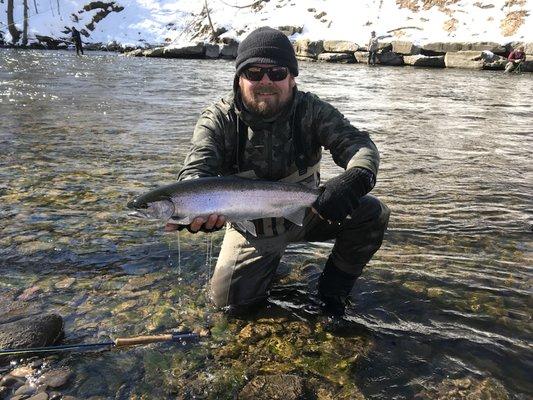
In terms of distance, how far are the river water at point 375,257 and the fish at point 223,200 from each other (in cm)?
104

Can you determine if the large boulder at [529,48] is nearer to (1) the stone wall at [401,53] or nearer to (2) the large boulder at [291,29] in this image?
(1) the stone wall at [401,53]

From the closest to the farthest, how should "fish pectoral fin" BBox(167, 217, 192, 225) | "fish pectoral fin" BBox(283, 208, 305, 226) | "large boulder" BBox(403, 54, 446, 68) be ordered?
"fish pectoral fin" BBox(167, 217, 192, 225), "fish pectoral fin" BBox(283, 208, 305, 226), "large boulder" BBox(403, 54, 446, 68)

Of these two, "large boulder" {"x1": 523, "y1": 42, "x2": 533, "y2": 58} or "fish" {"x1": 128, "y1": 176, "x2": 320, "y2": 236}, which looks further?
"large boulder" {"x1": 523, "y1": 42, "x2": 533, "y2": 58}

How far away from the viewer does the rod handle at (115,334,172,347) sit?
3.36 m

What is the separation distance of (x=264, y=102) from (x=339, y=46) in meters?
38.6

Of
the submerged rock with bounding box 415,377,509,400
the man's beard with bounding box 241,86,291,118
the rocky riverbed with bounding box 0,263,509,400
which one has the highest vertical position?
the man's beard with bounding box 241,86,291,118

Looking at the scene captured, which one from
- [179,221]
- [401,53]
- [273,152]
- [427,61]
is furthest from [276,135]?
[401,53]

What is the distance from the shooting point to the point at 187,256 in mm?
4898

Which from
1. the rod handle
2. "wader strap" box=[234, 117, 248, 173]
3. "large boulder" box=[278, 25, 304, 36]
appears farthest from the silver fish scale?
"large boulder" box=[278, 25, 304, 36]

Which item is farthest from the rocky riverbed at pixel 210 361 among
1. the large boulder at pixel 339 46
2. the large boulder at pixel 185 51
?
the large boulder at pixel 185 51

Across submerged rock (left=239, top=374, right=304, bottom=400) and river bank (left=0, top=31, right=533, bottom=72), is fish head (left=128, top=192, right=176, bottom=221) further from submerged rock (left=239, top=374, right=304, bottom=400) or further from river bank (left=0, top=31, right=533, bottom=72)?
river bank (left=0, top=31, right=533, bottom=72)

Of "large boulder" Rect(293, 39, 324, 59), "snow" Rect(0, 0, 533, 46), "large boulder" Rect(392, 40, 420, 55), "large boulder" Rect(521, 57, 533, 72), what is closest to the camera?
"large boulder" Rect(521, 57, 533, 72)

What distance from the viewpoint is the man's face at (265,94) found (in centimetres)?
384

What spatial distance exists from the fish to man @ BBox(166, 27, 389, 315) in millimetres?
471
